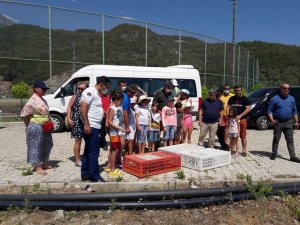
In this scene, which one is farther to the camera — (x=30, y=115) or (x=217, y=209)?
(x=30, y=115)

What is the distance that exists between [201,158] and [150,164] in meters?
1.12

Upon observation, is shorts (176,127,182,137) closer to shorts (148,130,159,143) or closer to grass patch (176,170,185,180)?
shorts (148,130,159,143)

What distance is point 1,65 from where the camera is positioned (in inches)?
602

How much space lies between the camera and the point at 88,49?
57.7ft

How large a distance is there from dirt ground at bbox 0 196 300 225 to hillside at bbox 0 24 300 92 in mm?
11714

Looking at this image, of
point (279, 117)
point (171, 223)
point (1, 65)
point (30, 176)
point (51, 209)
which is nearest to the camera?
point (171, 223)

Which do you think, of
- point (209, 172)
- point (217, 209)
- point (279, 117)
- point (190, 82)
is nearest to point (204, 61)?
point (190, 82)

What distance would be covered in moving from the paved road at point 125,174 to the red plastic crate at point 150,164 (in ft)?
0.45

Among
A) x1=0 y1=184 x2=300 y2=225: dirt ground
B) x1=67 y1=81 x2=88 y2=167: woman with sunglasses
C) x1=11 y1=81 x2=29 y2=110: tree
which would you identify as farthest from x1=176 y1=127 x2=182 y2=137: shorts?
x1=11 y1=81 x2=29 y2=110: tree

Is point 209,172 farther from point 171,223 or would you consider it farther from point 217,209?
point 171,223

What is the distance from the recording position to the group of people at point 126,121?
19.6 feet

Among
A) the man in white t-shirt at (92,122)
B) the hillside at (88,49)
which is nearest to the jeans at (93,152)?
the man in white t-shirt at (92,122)

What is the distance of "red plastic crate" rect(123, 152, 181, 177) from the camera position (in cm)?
645

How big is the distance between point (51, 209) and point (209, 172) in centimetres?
334
